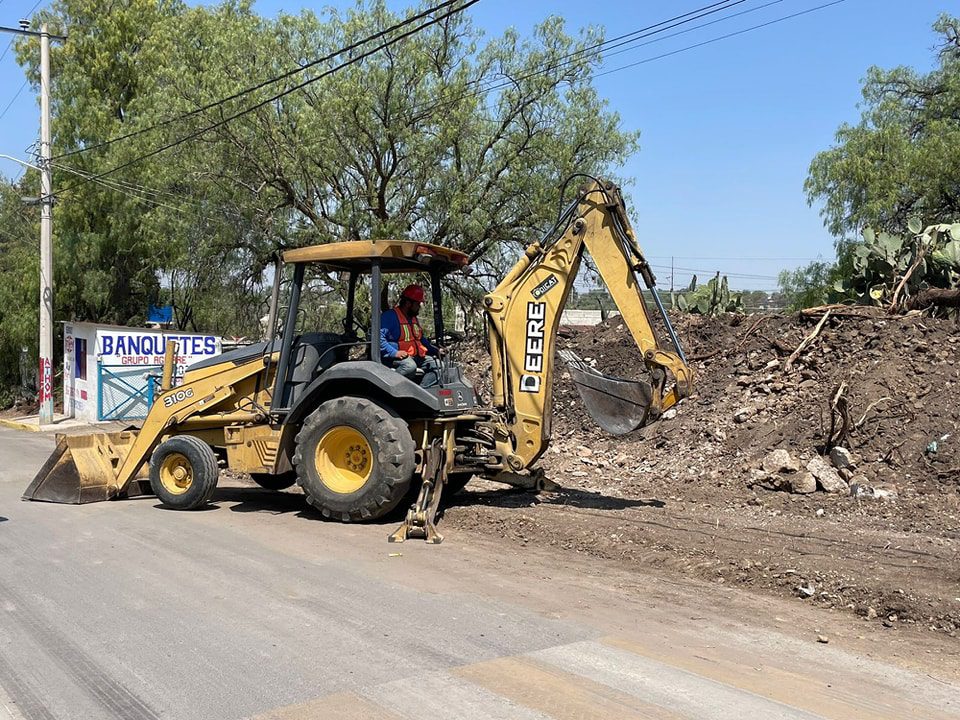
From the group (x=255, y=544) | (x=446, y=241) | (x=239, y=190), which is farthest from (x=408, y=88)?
(x=255, y=544)

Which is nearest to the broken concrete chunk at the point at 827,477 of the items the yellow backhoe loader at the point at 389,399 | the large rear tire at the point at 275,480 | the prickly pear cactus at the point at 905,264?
the yellow backhoe loader at the point at 389,399

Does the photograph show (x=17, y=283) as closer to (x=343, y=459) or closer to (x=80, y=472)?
(x=80, y=472)

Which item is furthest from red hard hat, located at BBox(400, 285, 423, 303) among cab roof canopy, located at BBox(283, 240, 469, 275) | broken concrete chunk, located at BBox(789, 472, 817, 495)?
broken concrete chunk, located at BBox(789, 472, 817, 495)

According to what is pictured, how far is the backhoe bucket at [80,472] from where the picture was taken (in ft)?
32.2

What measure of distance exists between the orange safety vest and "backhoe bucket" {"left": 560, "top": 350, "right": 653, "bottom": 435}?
5.10 feet

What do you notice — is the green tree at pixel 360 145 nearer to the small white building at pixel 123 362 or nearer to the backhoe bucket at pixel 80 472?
the small white building at pixel 123 362

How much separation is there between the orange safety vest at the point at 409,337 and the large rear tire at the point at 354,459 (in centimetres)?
76

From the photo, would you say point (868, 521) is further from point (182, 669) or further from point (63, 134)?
point (63, 134)

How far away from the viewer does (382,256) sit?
8609 mm

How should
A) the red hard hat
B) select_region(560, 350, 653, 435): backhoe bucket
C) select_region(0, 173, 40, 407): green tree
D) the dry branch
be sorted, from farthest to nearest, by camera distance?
1. select_region(0, 173, 40, 407): green tree
2. the dry branch
3. the red hard hat
4. select_region(560, 350, 653, 435): backhoe bucket

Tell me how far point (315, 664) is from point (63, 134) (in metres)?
26.3

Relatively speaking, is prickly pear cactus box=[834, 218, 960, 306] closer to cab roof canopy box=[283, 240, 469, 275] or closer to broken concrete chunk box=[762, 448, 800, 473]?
broken concrete chunk box=[762, 448, 800, 473]

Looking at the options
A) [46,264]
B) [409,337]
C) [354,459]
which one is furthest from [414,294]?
[46,264]

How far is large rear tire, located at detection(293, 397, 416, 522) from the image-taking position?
8141mm
